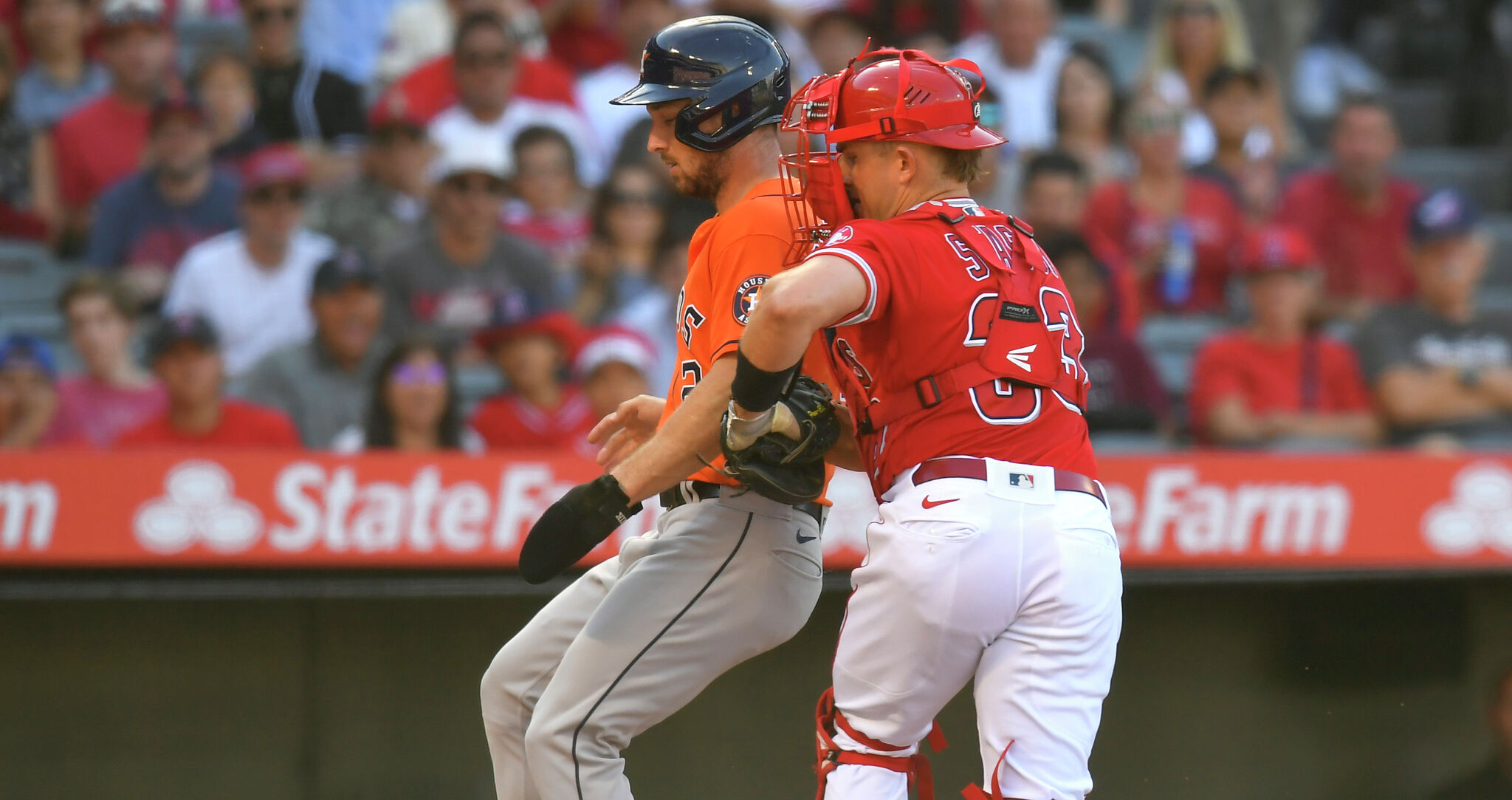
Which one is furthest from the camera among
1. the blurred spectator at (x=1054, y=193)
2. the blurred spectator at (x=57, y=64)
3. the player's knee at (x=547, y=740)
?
the blurred spectator at (x=57, y=64)

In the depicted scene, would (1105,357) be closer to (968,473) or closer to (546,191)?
(546,191)

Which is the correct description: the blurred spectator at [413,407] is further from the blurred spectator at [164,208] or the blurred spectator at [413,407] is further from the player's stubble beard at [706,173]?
the player's stubble beard at [706,173]

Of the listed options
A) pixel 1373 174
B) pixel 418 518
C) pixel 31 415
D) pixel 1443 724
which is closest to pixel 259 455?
pixel 418 518

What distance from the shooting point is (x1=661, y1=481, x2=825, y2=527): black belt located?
2.97m

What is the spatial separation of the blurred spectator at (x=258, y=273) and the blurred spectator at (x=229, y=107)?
15.5 inches

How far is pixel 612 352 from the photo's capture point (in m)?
5.38

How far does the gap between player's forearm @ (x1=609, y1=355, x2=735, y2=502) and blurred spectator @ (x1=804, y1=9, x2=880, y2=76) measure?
488cm

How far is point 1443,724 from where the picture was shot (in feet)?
14.9

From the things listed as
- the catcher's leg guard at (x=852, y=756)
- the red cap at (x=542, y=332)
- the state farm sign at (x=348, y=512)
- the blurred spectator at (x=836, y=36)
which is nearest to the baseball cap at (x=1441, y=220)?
the blurred spectator at (x=836, y=36)

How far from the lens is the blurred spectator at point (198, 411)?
16.9 ft

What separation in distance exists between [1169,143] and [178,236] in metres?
4.11

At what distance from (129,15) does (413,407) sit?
2.75 metres

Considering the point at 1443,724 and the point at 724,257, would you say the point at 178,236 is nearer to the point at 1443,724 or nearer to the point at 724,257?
the point at 724,257

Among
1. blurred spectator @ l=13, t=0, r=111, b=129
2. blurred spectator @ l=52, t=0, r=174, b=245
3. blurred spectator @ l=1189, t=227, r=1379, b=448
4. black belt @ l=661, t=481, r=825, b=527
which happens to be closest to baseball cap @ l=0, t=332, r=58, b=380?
blurred spectator @ l=52, t=0, r=174, b=245
